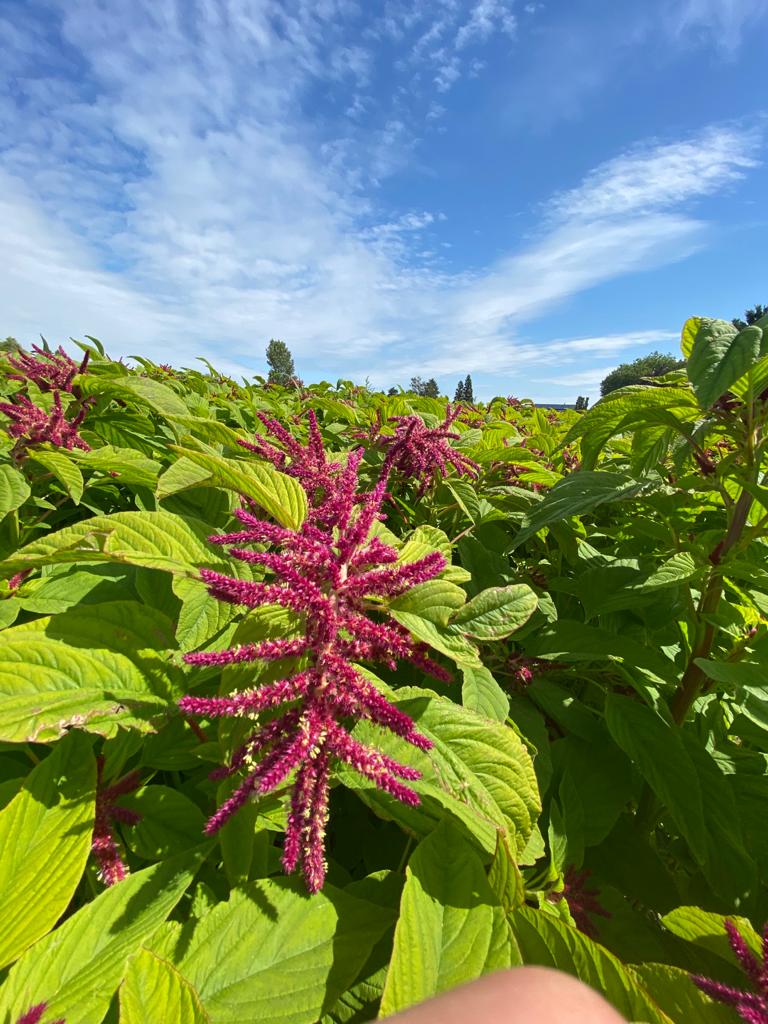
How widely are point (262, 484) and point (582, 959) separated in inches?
47.5

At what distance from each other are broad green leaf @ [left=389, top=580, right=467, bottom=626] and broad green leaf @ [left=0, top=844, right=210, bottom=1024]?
29.5 inches

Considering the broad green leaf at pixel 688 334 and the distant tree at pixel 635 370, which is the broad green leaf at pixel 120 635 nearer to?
the broad green leaf at pixel 688 334

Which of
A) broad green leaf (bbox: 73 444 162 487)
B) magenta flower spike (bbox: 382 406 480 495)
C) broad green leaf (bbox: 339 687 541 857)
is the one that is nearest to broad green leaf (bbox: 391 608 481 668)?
broad green leaf (bbox: 339 687 541 857)

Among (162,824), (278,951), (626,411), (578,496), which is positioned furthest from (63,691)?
(626,411)

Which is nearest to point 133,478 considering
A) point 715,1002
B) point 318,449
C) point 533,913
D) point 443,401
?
point 318,449

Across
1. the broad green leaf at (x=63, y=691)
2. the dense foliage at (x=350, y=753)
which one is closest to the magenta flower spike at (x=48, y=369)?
the dense foliage at (x=350, y=753)

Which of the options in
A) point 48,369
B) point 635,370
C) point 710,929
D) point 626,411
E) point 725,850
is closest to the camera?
point 710,929

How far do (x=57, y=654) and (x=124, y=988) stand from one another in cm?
64

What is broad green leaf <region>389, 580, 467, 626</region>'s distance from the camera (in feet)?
3.62

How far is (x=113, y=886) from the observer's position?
1039 millimetres

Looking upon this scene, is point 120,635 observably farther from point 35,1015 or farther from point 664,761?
point 664,761

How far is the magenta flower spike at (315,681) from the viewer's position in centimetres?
88

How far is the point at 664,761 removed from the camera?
1702mm

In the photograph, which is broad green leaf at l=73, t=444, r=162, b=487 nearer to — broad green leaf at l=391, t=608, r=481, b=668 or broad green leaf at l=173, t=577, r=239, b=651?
broad green leaf at l=173, t=577, r=239, b=651
